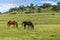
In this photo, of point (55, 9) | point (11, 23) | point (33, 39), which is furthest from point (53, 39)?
point (55, 9)

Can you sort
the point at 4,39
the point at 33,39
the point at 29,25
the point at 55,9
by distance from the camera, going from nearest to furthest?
the point at 4,39 → the point at 33,39 → the point at 29,25 → the point at 55,9

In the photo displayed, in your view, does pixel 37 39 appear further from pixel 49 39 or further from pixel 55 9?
pixel 55 9

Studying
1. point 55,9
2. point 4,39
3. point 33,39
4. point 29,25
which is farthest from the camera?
point 55,9

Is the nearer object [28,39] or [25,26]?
[28,39]

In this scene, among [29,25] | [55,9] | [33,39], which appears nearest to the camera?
[33,39]

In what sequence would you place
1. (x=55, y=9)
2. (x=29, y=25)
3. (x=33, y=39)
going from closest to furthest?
(x=33, y=39), (x=29, y=25), (x=55, y=9)

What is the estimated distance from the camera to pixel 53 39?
65.0ft

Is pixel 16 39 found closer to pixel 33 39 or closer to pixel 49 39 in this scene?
pixel 33 39

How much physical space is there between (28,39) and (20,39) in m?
0.73

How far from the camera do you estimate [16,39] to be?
1814 centimetres

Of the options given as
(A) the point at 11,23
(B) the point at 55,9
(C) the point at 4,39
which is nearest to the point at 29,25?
(A) the point at 11,23

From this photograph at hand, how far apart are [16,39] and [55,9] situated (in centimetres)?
8376

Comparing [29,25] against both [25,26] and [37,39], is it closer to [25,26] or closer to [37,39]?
[25,26]

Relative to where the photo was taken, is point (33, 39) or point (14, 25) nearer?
point (33, 39)
